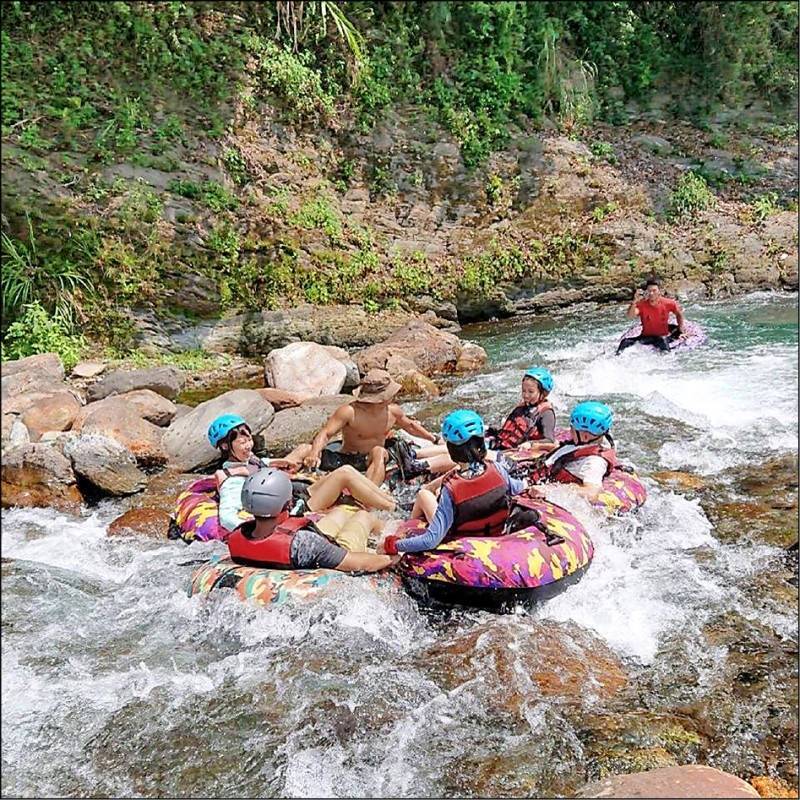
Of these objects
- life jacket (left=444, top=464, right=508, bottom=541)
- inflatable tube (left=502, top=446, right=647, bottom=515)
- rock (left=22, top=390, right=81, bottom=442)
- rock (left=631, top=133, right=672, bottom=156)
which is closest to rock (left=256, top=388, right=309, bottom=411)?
rock (left=22, top=390, right=81, bottom=442)

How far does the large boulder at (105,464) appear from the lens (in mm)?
7395

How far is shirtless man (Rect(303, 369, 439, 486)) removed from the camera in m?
6.93

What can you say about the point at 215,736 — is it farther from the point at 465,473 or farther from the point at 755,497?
the point at 755,497

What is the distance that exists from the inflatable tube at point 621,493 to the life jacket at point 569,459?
13 cm

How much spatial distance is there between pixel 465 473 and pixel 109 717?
2.48m

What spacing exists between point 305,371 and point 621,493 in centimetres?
568

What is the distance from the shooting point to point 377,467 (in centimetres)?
693

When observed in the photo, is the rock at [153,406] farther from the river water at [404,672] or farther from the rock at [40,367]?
the river water at [404,672]

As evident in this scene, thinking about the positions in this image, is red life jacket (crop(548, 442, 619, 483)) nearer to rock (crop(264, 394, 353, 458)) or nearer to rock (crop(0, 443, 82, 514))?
rock (crop(264, 394, 353, 458))

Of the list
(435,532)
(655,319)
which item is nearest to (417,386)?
(655,319)

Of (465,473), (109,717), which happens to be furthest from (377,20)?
(109,717)

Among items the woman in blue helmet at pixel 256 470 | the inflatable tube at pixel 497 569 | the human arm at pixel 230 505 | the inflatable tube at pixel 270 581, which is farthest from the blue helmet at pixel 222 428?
the inflatable tube at pixel 497 569

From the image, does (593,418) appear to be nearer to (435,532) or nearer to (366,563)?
(435,532)

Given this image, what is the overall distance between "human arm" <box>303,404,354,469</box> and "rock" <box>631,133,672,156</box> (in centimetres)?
1560
